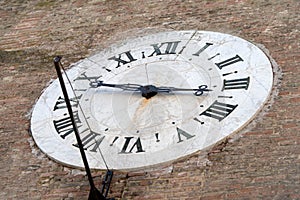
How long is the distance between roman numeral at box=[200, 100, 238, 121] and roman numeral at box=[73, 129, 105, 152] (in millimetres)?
1172

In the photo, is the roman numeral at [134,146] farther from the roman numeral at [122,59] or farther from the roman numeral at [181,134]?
the roman numeral at [122,59]

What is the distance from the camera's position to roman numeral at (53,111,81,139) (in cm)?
809

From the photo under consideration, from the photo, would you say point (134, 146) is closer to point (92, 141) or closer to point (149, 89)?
point (92, 141)

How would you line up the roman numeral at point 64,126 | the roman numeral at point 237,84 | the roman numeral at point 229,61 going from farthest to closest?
1. the roman numeral at point 229,61
2. the roman numeral at point 64,126
3. the roman numeral at point 237,84

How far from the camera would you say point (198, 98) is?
802 centimetres

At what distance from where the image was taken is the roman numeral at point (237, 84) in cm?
798

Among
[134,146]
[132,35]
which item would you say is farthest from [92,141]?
[132,35]

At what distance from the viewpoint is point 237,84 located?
26.4 ft

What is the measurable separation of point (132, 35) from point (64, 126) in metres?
2.03

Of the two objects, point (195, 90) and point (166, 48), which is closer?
point (195, 90)

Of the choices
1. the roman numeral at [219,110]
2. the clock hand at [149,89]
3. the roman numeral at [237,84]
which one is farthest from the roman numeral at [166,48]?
the roman numeral at [219,110]

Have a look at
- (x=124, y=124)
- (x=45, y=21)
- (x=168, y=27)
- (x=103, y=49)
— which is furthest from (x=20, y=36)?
(x=124, y=124)

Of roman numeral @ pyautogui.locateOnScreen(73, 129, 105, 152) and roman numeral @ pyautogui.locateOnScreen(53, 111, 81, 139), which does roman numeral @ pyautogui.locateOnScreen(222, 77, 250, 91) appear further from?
roman numeral @ pyautogui.locateOnScreen(53, 111, 81, 139)

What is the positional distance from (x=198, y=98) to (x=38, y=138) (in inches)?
73.6
